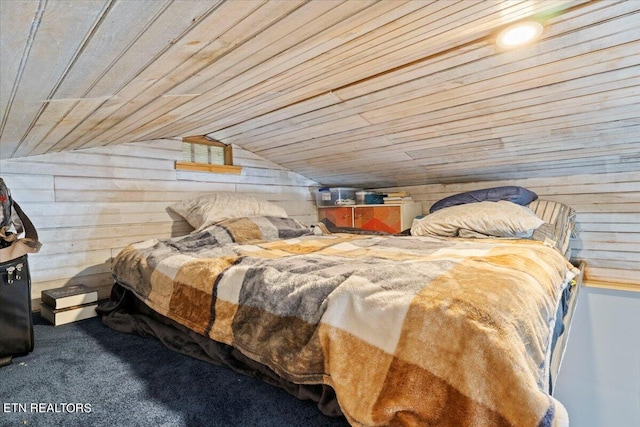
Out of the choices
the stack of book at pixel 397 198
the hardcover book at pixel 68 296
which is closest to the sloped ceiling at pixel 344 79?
the stack of book at pixel 397 198

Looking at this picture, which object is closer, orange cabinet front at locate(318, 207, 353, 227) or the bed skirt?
the bed skirt

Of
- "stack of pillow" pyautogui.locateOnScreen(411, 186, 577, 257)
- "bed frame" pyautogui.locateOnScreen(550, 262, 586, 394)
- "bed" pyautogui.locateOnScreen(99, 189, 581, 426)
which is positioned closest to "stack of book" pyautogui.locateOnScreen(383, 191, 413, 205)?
"stack of pillow" pyautogui.locateOnScreen(411, 186, 577, 257)

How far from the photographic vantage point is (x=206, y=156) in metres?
2.88

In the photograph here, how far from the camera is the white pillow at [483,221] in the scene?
6.56 feet

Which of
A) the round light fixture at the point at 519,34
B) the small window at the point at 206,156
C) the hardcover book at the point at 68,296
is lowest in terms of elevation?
the hardcover book at the point at 68,296

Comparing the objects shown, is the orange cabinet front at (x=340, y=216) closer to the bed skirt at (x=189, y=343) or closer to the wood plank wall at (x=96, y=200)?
the wood plank wall at (x=96, y=200)

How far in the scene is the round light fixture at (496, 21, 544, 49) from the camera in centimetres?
116

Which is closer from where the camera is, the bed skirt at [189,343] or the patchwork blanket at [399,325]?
the patchwork blanket at [399,325]

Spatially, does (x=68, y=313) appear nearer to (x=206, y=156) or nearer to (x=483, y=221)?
(x=206, y=156)

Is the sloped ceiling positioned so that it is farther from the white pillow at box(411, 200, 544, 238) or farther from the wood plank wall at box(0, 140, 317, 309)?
the white pillow at box(411, 200, 544, 238)

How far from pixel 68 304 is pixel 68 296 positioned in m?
0.05

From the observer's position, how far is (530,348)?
0.76 metres

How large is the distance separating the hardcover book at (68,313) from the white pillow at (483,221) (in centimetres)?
218

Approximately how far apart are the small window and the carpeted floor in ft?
5.12
